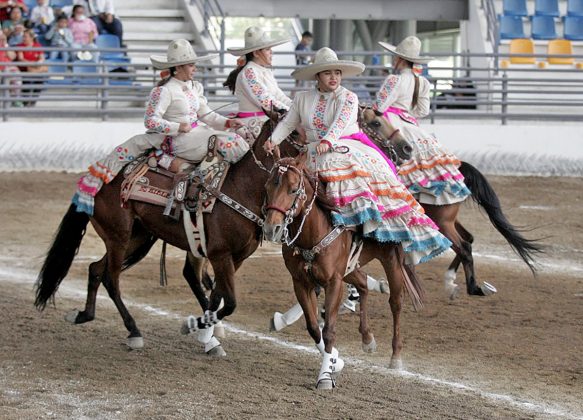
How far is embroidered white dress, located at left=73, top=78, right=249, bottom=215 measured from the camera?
27.5ft

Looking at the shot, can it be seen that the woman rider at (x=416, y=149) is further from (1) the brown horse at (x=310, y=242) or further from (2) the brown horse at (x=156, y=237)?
(1) the brown horse at (x=310, y=242)

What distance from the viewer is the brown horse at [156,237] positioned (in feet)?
26.2

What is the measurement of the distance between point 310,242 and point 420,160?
318 cm

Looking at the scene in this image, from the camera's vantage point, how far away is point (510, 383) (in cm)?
744

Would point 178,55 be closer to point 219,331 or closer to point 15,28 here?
point 219,331

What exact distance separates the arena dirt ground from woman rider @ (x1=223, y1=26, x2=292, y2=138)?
174 cm

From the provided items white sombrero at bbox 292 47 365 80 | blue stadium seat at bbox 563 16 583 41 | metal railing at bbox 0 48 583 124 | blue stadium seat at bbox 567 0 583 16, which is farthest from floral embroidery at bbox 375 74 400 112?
blue stadium seat at bbox 567 0 583 16

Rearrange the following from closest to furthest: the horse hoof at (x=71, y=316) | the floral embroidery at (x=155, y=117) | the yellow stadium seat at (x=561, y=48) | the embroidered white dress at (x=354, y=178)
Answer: the embroidered white dress at (x=354, y=178) → the floral embroidery at (x=155, y=117) → the horse hoof at (x=71, y=316) → the yellow stadium seat at (x=561, y=48)

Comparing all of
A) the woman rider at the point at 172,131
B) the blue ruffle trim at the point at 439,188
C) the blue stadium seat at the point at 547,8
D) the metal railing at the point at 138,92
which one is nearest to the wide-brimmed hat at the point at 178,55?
the woman rider at the point at 172,131

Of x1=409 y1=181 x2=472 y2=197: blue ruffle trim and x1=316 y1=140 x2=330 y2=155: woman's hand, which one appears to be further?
x1=409 y1=181 x2=472 y2=197: blue ruffle trim

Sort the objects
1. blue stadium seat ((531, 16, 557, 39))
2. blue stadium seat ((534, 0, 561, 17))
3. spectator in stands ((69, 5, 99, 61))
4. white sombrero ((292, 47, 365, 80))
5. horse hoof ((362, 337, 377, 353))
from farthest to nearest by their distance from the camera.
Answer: blue stadium seat ((534, 0, 561, 17)) < blue stadium seat ((531, 16, 557, 39)) < spectator in stands ((69, 5, 99, 61)) < horse hoof ((362, 337, 377, 353)) < white sombrero ((292, 47, 365, 80))

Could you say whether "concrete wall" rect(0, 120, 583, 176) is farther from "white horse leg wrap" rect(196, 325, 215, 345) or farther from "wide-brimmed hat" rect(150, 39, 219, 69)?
"white horse leg wrap" rect(196, 325, 215, 345)

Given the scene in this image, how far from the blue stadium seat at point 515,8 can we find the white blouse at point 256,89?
631 inches

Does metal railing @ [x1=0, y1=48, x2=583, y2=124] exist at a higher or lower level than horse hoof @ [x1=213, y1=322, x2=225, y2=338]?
higher
